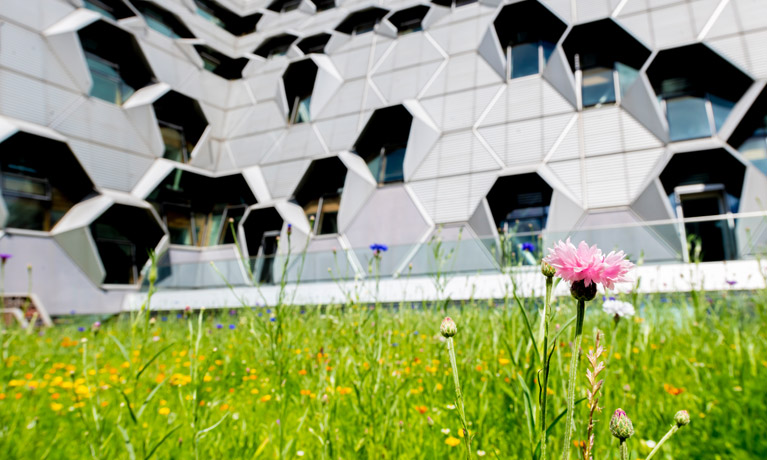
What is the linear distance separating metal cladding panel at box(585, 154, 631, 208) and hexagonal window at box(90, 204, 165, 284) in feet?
41.1

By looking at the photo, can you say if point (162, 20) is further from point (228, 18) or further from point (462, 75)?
point (462, 75)

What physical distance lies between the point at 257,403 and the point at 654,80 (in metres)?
13.5

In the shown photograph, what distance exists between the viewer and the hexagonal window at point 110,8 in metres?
14.9

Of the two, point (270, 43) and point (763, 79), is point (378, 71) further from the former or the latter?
point (763, 79)

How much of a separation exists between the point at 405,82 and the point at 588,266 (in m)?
15.2

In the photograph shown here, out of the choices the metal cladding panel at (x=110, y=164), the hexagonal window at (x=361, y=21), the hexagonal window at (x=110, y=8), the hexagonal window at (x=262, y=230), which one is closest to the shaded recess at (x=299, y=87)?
the hexagonal window at (x=361, y=21)

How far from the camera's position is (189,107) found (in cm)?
1717

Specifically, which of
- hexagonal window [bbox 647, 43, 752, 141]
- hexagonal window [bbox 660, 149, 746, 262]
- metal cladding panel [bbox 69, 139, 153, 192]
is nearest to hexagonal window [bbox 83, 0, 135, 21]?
metal cladding panel [bbox 69, 139, 153, 192]

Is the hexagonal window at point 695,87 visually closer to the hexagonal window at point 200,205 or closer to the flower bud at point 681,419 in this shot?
the flower bud at point 681,419

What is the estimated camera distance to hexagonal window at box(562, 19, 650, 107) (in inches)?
481

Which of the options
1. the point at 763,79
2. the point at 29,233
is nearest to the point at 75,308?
the point at 29,233

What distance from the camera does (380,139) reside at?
49.8 feet

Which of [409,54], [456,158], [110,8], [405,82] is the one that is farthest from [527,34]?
[110,8]

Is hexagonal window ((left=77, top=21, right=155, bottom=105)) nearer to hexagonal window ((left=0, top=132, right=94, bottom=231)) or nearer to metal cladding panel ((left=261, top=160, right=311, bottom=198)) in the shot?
hexagonal window ((left=0, top=132, right=94, bottom=231))
